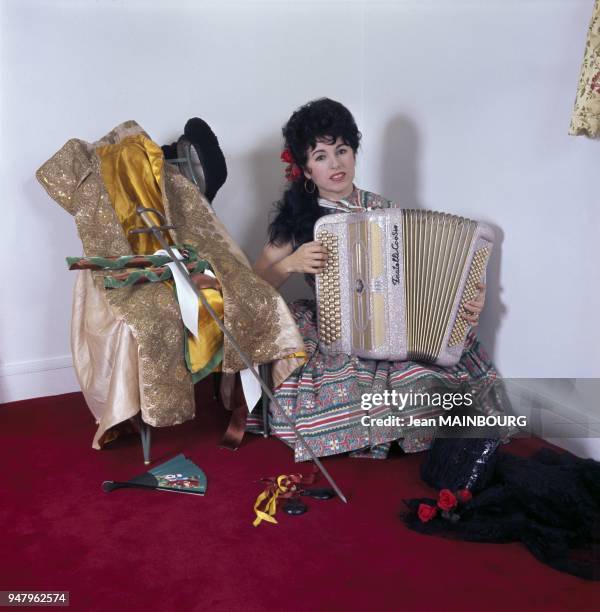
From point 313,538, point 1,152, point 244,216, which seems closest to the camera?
point 313,538

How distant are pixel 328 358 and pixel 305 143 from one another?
0.76 meters

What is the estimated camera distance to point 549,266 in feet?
7.05

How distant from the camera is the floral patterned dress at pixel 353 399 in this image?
2004mm

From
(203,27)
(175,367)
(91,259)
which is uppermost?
(203,27)

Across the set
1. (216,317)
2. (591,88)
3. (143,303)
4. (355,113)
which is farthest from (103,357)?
(355,113)

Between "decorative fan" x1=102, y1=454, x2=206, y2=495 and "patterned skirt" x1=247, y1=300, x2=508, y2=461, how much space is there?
31 centimetres

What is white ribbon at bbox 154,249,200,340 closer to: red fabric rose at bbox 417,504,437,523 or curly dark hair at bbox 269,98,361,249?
curly dark hair at bbox 269,98,361,249

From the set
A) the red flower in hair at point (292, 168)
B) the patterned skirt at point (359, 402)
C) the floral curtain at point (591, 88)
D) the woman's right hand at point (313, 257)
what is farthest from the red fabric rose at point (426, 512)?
the red flower in hair at point (292, 168)

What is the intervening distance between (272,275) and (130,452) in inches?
30.0

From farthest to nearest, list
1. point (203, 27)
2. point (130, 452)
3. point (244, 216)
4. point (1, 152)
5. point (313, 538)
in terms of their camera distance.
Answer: point (244, 216)
point (203, 27)
point (1, 152)
point (130, 452)
point (313, 538)

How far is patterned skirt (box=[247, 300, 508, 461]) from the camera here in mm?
2006

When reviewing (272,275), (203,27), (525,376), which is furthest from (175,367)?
(203,27)

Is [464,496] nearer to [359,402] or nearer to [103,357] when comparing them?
[359,402]

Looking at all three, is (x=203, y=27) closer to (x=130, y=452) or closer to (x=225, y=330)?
(x=225, y=330)
